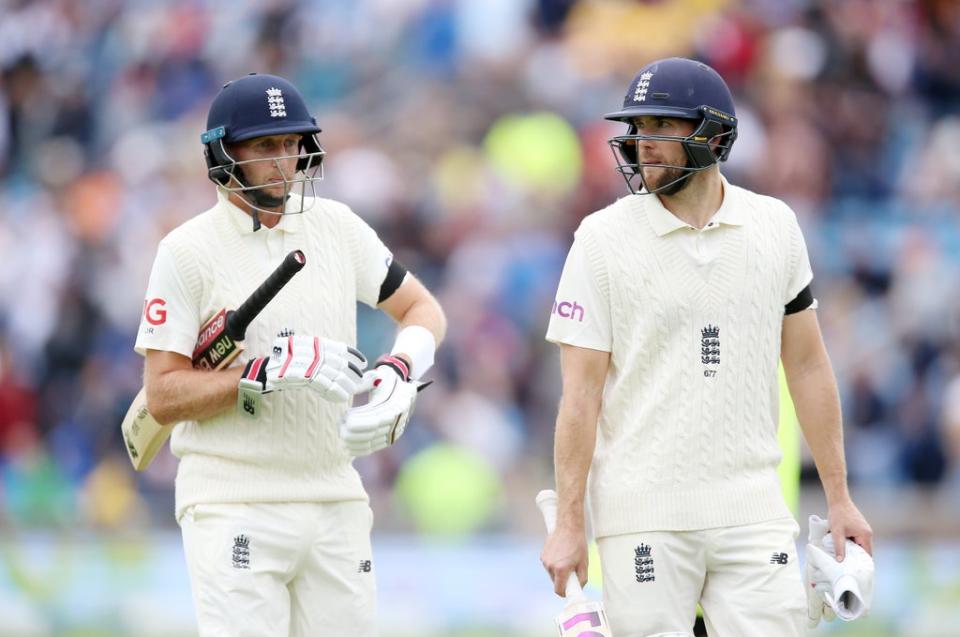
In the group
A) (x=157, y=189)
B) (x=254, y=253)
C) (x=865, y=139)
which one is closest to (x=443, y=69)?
(x=157, y=189)

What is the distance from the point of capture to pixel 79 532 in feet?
33.8

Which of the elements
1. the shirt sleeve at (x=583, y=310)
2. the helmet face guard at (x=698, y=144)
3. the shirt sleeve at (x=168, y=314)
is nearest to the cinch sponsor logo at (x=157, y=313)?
the shirt sleeve at (x=168, y=314)

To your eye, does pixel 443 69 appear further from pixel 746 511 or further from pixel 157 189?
pixel 746 511

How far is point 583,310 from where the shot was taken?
5059 millimetres

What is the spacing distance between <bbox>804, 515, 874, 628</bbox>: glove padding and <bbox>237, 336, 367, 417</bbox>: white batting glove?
153 cm

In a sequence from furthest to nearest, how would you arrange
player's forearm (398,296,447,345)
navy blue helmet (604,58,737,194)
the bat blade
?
player's forearm (398,296,447,345)
the bat blade
navy blue helmet (604,58,737,194)

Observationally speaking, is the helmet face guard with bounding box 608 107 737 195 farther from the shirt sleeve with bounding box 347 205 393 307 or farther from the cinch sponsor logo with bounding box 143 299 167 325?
the cinch sponsor logo with bounding box 143 299 167 325

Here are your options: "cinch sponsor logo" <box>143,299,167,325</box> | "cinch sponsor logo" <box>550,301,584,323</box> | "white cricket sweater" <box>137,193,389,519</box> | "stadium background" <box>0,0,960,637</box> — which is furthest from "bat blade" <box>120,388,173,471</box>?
"stadium background" <box>0,0,960,637</box>

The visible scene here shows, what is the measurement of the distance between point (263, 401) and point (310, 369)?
413 mm

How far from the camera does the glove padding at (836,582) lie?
198 inches

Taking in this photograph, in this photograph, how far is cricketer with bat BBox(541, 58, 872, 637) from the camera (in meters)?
5.00

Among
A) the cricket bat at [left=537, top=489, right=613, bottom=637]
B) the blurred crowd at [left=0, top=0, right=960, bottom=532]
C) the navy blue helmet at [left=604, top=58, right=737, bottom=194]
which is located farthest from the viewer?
the blurred crowd at [left=0, top=0, right=960, bottom=532]

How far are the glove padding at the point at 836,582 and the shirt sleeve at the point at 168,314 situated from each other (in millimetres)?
2069

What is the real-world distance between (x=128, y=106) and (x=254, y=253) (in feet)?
29.5
